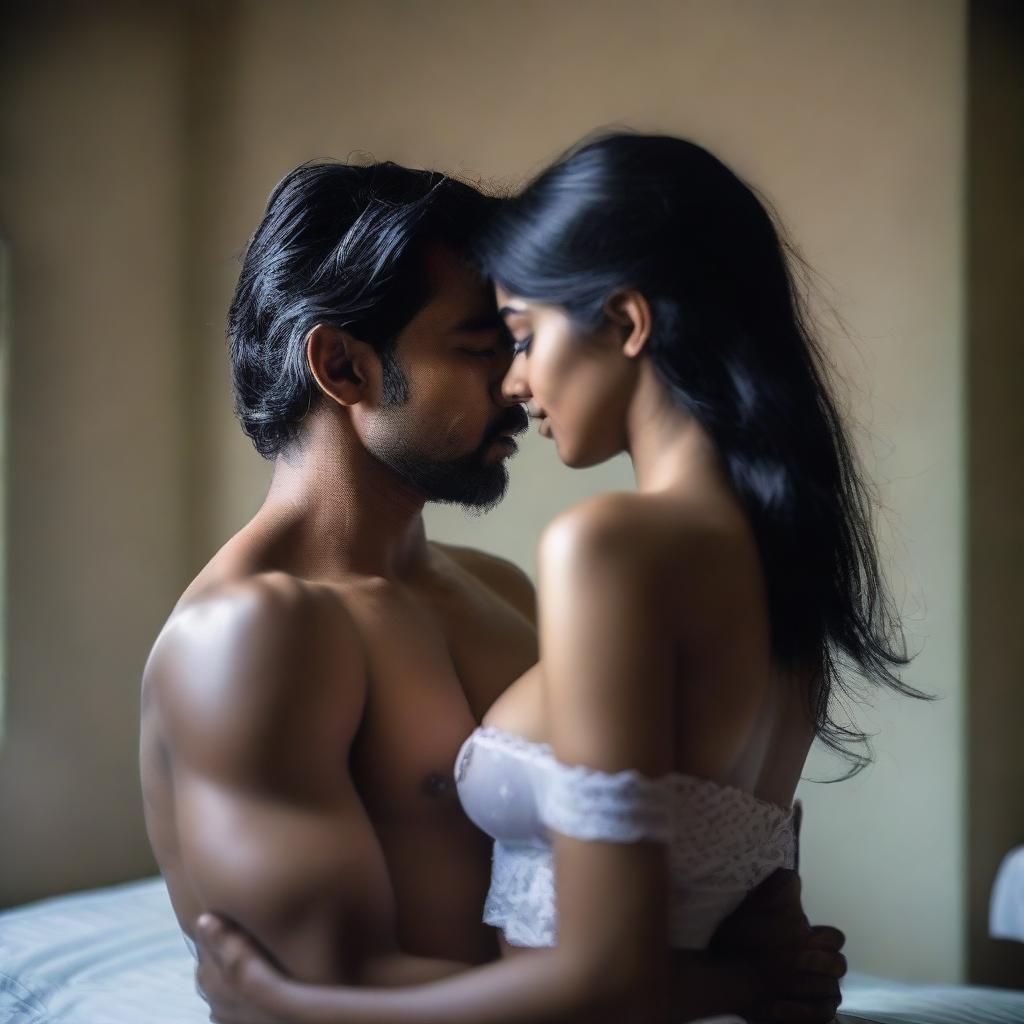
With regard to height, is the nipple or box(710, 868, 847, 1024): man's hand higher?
the nipple

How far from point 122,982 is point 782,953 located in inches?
49.7

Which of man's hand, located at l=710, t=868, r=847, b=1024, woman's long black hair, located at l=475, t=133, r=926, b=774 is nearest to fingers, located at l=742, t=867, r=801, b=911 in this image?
man's hand, located at l=710, t=868, r=847, b=1024

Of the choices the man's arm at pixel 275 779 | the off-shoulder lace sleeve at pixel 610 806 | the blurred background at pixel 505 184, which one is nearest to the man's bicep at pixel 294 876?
the man's arm at pixel 275 779

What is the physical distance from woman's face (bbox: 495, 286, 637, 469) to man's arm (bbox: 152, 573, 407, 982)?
1.11 feet

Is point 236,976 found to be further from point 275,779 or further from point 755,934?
point 755,934

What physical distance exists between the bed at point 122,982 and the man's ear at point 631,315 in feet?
3.18

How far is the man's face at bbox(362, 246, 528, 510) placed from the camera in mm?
1444

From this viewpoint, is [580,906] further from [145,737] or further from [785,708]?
[145,737]

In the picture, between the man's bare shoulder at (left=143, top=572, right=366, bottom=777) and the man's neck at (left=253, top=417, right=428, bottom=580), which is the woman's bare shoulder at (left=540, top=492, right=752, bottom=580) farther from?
the man's neck at (left=253, top=417, right=428, bottom=580)

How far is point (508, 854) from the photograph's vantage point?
1.20 metres

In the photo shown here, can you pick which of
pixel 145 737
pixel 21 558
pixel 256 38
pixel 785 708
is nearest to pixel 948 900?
pixel 785 708

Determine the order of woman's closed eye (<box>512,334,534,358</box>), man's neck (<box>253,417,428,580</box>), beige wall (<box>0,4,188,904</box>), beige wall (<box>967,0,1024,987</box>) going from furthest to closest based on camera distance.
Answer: beige wall (<box>0,4,188,904</box>)
beige wall (<box>967,0,1024,987</box>)
man's neck (<box>253,417,428,580</box>)
woman's closed eye (<box>512,334,534,358</box>)

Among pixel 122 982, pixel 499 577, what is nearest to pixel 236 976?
pixel 499 577

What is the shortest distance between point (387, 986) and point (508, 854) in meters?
0.17
